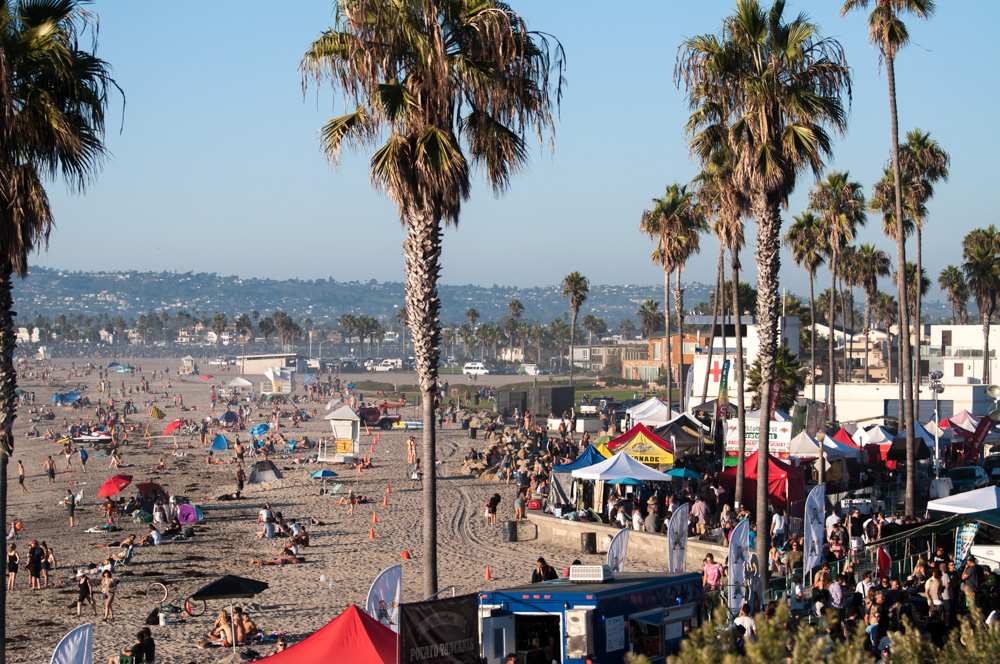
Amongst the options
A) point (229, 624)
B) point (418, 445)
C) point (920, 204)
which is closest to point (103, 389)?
point (418, 445)

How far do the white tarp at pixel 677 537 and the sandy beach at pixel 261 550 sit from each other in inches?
181

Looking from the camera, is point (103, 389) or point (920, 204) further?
point (103, 389)

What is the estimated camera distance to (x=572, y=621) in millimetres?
11898

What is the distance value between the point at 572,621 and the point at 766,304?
8.70m

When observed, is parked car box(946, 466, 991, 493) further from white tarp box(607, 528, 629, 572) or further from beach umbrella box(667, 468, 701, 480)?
white tarp box(607, 528, 629, 572)

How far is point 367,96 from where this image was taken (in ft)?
43.7

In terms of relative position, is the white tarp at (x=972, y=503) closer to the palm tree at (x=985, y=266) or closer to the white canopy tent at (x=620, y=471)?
the white canopy tent at (x=620, y=471)

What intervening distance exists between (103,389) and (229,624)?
108679 millimetres

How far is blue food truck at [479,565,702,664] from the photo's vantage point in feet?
38.9

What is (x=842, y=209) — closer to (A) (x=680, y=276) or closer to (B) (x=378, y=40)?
(A) (x=680, y=276)

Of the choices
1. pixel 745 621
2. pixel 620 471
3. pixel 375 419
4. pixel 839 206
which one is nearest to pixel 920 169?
pixel 839 206

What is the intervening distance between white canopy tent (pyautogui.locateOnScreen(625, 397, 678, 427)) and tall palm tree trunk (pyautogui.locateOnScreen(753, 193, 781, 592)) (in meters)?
21.9

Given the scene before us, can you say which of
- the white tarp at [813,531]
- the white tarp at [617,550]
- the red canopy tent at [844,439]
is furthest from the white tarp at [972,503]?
the red canopy tent at [844,439]

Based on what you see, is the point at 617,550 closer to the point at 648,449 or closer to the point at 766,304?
the point at 766,304
